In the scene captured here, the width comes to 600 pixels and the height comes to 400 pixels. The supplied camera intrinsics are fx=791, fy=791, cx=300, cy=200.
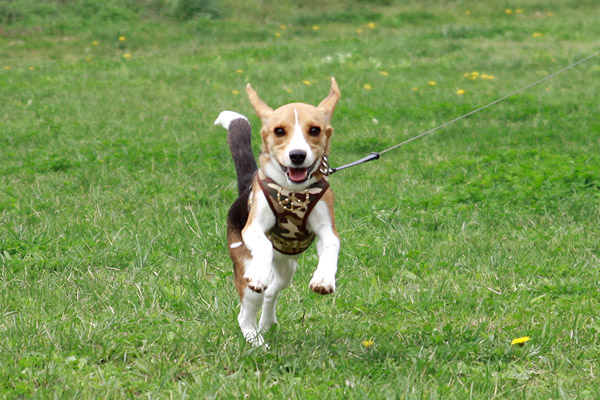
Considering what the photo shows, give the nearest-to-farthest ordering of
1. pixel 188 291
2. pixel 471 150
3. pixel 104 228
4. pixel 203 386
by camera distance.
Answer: pixel 203 386 → pixel 188 291 → pixel 104 228 → pixel 471 150

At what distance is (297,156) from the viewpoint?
3.57m

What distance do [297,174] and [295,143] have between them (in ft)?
0.52

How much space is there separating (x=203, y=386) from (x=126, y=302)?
A: 4.29ft

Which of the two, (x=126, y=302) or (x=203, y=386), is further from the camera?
(x=126, y=302)

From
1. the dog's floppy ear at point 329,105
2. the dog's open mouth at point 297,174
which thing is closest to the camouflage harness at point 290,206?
the dog's open mouth at point 297,174

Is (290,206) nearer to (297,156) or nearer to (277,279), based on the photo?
(297,156)

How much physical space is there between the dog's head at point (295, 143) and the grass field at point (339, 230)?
0.89m

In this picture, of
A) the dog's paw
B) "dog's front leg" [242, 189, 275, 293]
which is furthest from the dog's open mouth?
the dog's paw

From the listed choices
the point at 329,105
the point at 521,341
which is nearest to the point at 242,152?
the point at 329,105

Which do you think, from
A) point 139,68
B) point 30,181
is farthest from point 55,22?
point 30,181

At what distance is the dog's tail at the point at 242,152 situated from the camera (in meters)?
4.41

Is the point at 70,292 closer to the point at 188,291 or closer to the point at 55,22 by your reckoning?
the point at 188,291

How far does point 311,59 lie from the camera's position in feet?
48.4

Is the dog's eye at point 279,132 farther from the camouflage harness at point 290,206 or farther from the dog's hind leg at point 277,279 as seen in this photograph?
the dog's hind leg at point 277,279
